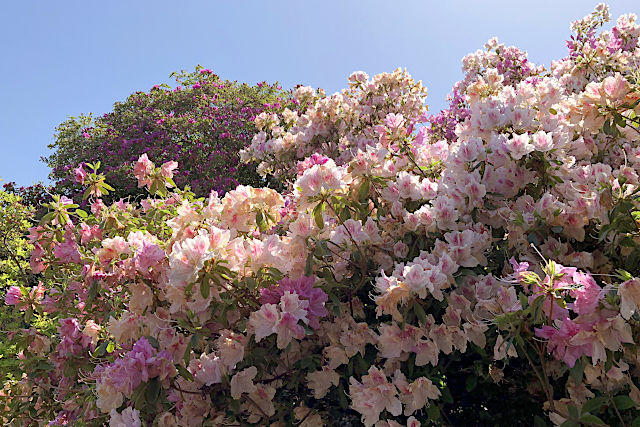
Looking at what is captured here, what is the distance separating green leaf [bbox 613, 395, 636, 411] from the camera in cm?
149

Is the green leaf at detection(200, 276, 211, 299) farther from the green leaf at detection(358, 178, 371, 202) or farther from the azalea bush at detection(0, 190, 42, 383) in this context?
the azalea bush at detection(0, 190, 42, 383)

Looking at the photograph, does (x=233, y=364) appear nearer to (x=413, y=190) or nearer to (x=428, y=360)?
(x=428, y=360)

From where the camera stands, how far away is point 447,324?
1787 mm

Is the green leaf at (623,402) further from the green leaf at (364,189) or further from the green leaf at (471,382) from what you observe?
the green leaf at (364,189)

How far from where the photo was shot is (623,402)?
58.9 inches

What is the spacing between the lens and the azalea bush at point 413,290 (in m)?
1.63

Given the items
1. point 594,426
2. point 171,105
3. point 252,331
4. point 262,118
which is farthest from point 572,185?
point 171,105

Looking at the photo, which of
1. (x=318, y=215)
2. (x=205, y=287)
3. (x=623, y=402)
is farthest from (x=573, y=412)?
(x=205, y=287)

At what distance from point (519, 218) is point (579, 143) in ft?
2.15

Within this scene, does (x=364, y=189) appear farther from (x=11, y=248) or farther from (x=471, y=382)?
(x=11, y=248)

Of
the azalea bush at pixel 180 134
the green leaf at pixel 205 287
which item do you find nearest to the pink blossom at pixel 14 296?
the green leaf at pixel 205 287

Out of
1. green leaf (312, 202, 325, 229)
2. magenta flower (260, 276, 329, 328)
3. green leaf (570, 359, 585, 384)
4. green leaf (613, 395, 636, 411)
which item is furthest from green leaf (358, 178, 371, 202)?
green leaf (613, 395, 636, 411)

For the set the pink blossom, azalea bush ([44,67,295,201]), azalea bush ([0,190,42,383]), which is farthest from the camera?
azalea bush ([44,67,295,201])

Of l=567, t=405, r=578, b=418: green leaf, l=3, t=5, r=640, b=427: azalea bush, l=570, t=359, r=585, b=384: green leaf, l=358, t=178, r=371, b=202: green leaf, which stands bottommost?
l=567, t=405, r=578, b=418: green leaf
